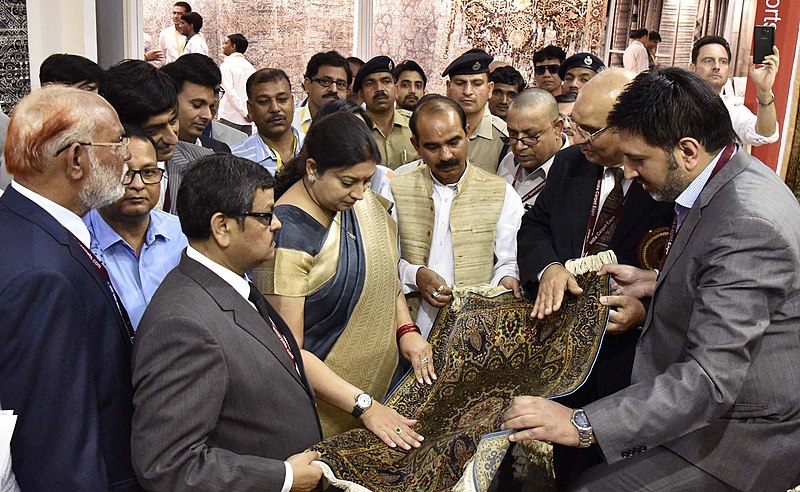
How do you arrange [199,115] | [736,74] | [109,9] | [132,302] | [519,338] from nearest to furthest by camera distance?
[132,302] < [519,338] < [199,115] < [109,9] < [736,74]

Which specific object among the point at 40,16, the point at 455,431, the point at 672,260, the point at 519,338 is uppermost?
the point at 40,16

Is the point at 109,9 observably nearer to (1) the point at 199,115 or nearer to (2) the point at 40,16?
(2) the point at 40,16

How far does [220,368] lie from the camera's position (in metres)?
1.77

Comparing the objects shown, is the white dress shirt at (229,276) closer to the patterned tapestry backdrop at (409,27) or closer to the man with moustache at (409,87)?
the man with moustache at (409,87)

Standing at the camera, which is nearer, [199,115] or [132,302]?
[132,302]

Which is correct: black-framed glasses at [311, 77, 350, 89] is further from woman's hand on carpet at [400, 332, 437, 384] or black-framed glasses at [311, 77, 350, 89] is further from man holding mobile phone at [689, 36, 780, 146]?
woman's hand on carpet at [400, 332, 437, 384]

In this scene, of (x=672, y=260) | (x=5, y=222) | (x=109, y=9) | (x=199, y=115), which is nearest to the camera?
(x=5, y=222)

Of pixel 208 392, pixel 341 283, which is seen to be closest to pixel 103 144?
pixel 208 392

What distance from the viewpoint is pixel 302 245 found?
8.07 ft

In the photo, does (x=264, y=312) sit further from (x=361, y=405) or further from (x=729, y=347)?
(x=729, y=347)

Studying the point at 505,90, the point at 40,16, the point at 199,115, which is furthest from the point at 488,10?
the point at 199,115

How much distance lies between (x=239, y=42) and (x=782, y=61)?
5372mm

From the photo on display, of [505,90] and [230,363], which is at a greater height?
[505,90]

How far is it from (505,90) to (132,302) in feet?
13.1
